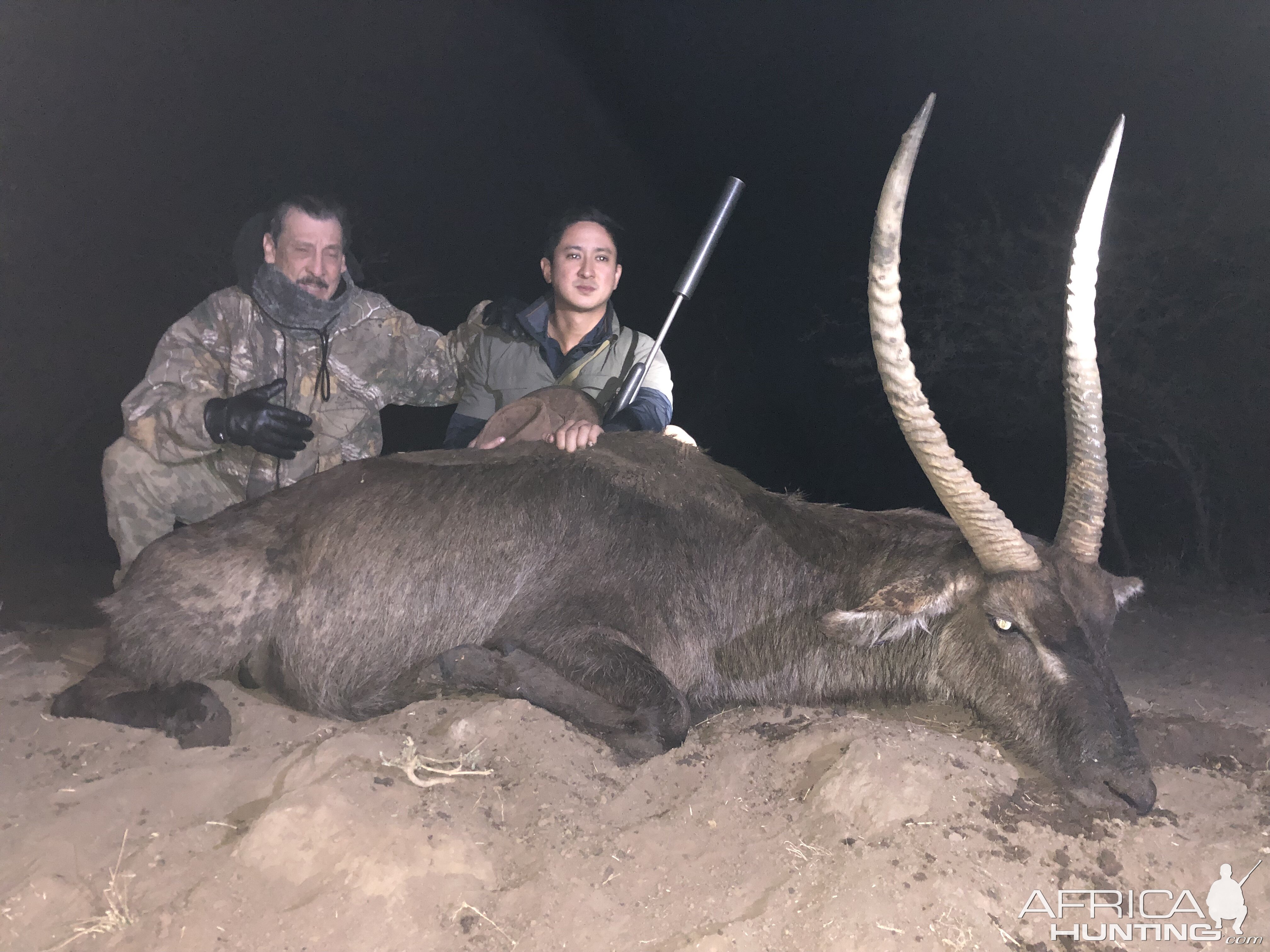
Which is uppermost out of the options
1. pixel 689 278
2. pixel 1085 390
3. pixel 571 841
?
pixel 689 278

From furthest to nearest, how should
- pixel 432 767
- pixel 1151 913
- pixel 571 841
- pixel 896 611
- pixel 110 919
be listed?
pixel 896 611
pixel 432 767
pixel 571 841
pixel 1151 913
pixel 110 919

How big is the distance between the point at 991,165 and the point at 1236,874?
267 inches

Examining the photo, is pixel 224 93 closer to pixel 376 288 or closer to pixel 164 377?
pixel 376 288

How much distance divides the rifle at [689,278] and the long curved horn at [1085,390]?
2.05m

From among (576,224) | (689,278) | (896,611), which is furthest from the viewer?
(689,278)

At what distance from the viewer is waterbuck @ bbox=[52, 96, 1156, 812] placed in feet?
8.19

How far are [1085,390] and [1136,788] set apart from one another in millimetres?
1183

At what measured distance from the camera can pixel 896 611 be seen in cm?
258

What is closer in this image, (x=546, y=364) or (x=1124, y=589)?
(x=1124, y=589)

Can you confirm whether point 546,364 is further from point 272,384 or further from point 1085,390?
point 1085,390

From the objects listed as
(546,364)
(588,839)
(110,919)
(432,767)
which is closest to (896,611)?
(588,839)

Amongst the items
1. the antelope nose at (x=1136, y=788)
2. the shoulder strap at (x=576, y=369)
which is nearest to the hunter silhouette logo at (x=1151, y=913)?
the antelope nose at (x=1136, y=788)

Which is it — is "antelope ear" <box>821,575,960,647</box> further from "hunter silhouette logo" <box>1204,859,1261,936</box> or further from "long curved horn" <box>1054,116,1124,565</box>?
"hunter silhouette logo" <box>1204,859,1261,936</box>

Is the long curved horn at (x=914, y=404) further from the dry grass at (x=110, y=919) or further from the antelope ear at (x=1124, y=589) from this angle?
the dry grass at (x=110, y=919)
